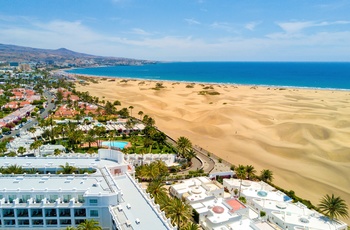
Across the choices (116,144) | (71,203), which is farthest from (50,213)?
(116,144)

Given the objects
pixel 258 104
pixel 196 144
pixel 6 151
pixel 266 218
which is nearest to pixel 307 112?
pixel 258 104

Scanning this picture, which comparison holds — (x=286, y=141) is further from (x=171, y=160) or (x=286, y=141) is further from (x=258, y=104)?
(x=258, y=104)

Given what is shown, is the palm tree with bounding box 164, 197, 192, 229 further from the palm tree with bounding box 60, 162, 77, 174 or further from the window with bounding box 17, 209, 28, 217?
the window with bounding box 17, 209, 28, 217

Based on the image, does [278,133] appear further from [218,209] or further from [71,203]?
[71,203]

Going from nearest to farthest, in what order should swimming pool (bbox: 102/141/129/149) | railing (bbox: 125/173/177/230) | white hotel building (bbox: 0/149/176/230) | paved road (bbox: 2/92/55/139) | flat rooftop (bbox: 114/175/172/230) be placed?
1. railing (bbox: 125/173/177/230)
2. flat rooftop (bbox: 114/175/172/230)
3. white hotel building (bbox: 0/149/176/230)
4. swimming pool (bbox: 102/141/129/149)
5. paved road (bbox: 2/92/55/139)

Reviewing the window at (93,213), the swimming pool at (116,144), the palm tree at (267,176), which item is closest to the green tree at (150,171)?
the window at (93,213)

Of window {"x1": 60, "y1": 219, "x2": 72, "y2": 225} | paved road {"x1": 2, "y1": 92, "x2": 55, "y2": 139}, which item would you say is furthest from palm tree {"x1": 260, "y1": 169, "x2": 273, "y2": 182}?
paved road {"x1": 2, "y1": 92, "x2": 55, "y2": 139}

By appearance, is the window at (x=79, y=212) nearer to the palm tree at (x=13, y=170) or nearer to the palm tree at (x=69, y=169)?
the palm tree at (x=69, y=169)
